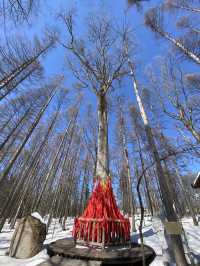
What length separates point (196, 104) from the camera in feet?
28.4

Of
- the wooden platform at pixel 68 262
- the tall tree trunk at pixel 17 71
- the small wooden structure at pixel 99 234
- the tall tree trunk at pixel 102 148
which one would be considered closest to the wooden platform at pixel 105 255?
the wooden platform at pixel 68 262

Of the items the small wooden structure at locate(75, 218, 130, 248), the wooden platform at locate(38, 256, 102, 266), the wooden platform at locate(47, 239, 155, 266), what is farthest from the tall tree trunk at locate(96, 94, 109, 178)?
the wooden platform at locate(38, 256, 102, 266)

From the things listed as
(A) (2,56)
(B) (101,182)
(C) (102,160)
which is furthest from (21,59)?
(B) (101,182)

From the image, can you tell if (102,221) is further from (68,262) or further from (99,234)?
(68,262)

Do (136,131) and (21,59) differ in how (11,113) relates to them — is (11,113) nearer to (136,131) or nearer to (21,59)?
(21,59)

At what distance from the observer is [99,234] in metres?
4.14

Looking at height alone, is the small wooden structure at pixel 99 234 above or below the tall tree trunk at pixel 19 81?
below

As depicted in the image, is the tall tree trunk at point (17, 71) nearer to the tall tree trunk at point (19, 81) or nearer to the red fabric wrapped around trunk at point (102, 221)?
the tall tree trunk at point (19, 81)

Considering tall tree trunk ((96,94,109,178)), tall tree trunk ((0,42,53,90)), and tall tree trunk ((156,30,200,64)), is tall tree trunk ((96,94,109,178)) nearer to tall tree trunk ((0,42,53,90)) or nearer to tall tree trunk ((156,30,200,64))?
tall tree trunk ((0,42,53,90))

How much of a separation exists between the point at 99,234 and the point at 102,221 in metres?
0.30

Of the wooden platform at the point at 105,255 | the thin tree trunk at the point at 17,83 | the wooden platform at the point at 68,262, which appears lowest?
the wooden platform at the point at 68,262

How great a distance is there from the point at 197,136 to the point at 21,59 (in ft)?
31.4

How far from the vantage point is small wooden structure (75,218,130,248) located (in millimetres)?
4113

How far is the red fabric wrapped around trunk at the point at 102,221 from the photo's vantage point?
423cm
